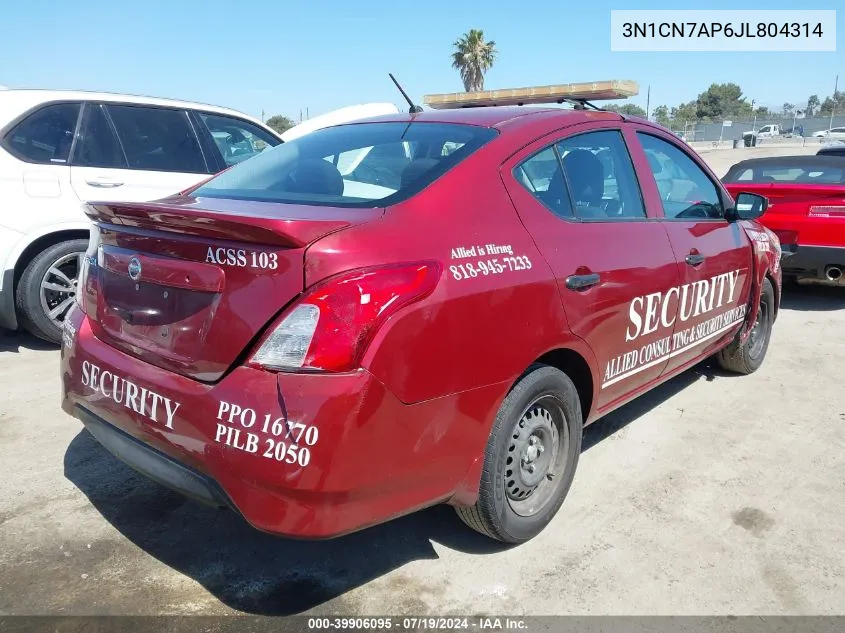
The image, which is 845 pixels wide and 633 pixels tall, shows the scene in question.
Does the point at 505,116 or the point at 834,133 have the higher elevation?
the point at 834,133

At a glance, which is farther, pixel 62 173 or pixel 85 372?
pixel 62 173

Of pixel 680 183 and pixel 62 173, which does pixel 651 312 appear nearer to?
pixel 680 183

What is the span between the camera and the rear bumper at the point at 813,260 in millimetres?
6254

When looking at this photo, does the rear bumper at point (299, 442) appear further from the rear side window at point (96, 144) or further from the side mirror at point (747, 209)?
the rear side window at point (96, 144)

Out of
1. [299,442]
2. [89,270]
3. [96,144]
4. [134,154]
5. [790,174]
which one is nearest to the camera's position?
[299,442]

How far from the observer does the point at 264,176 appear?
2.94 meters

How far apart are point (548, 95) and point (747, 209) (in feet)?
4.62

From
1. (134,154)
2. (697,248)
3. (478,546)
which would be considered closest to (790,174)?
(697,248)

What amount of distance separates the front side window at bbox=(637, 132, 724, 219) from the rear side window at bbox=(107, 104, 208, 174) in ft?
12.0

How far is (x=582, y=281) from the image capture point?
8.91ft

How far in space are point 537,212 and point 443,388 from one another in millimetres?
881

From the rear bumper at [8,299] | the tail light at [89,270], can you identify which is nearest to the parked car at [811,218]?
the tail light at [89,270]

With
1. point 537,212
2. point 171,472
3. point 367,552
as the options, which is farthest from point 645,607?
point 171,472

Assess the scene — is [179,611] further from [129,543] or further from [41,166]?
[41,166]
